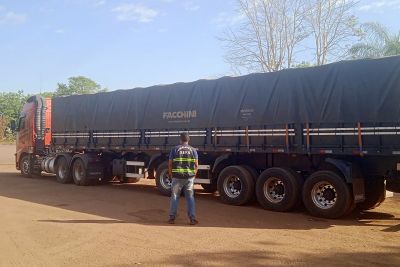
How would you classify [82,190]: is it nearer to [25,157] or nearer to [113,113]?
[113,113]

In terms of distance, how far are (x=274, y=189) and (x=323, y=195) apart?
4.13 feet

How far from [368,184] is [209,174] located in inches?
164

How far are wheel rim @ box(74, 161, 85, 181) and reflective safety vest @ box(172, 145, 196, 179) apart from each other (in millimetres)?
7697

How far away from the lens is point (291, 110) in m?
10.2

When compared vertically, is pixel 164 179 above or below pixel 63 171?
below

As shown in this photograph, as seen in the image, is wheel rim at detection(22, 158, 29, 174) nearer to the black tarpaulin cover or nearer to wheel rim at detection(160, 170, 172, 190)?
the black tarpaulin cover

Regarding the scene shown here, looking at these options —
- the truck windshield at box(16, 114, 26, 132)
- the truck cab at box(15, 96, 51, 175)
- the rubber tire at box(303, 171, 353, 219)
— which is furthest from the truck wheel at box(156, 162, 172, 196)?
the truck windshield at box(16, 114, 26, 132)

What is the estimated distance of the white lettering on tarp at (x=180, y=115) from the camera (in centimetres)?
1246

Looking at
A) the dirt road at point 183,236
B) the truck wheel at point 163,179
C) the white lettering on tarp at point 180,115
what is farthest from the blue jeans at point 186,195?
the truck wheel at point 163,179

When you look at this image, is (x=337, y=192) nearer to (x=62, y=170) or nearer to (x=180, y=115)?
(x=180, y=115)

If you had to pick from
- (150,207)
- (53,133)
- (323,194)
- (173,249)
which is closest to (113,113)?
A: (53,133)

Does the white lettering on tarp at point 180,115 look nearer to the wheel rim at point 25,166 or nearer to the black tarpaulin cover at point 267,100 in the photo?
the black tarpaulin cover at point 267,100

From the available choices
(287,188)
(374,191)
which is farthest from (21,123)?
(374,191)

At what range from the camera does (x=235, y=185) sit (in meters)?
11.3
